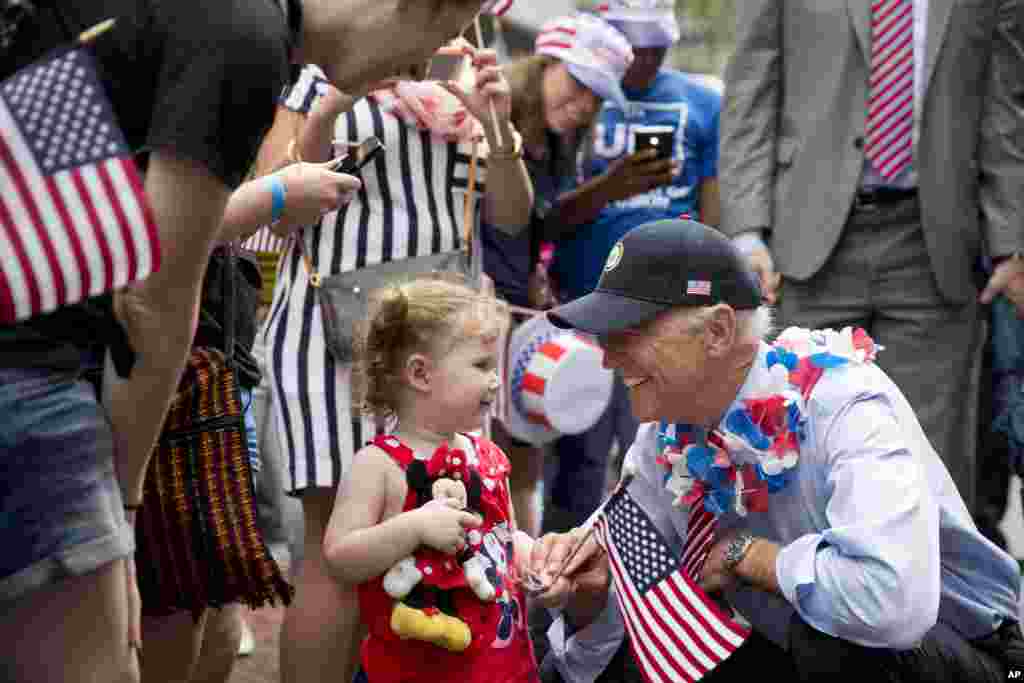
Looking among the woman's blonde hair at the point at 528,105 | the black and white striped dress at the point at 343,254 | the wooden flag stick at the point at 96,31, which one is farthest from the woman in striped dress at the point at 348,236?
the wooden flag stick at the point at 96,31

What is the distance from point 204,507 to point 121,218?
1006mm

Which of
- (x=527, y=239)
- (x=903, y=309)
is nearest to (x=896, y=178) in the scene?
(x=903, y=309)

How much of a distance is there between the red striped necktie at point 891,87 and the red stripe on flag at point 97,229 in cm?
346

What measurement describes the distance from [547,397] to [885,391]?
1941 mm

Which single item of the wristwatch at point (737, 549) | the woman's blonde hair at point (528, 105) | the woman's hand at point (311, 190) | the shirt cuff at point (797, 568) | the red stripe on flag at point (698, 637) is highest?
the woman's hand at point (311, 190)

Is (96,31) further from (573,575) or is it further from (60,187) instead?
(573,575)

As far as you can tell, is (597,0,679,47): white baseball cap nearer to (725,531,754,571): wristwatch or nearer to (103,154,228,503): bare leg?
(725,531,754,571): wristwatch

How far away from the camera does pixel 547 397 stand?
4.96 meters

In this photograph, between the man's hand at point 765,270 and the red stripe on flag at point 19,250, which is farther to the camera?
the man's hand at point 765,270

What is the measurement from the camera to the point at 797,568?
2994 mm

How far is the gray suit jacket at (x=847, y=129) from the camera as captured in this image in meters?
4.89

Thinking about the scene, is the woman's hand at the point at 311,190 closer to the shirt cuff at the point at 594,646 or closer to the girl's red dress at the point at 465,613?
the girl's red dress at the point at 465,613

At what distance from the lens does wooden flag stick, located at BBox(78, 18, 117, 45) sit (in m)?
1.96

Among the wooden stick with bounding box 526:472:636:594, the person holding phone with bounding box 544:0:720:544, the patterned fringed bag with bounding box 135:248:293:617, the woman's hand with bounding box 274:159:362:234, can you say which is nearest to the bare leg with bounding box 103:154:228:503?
the patterned fringed bag with bounding box 135:248:293:617
